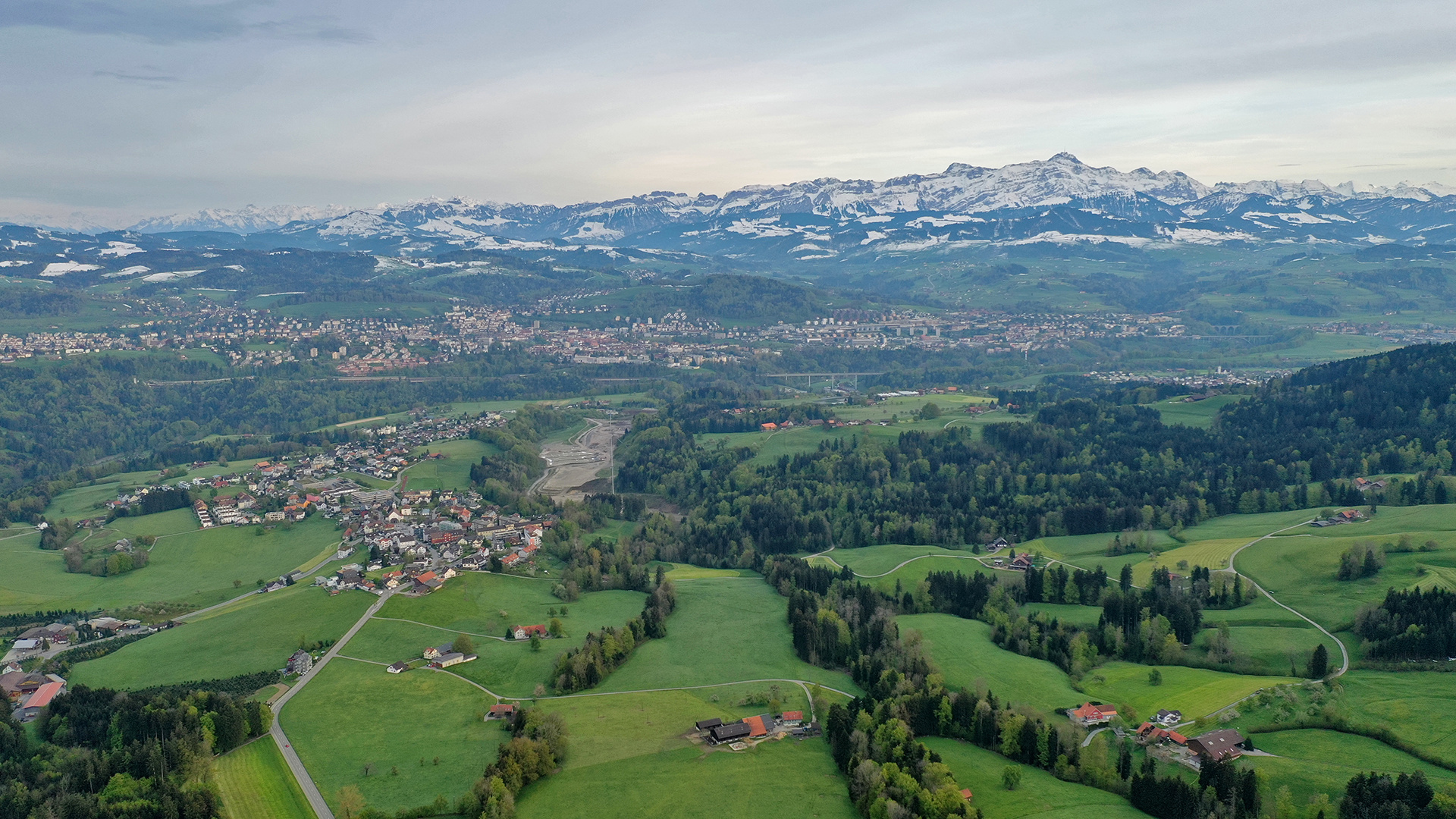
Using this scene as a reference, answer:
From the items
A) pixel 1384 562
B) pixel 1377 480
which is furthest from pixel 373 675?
pixel 1377 480

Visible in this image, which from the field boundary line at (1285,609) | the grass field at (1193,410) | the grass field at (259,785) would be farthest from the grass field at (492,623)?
the grass field at (1193,410)

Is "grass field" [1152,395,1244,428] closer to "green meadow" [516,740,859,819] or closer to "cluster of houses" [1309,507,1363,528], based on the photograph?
"cluster of houses" [1309,507,1363,528]

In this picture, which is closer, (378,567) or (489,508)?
(378,567)

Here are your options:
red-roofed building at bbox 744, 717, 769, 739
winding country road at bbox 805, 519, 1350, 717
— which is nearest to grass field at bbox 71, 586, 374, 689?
red-roofed building at bbox 744, 717, 769, 739

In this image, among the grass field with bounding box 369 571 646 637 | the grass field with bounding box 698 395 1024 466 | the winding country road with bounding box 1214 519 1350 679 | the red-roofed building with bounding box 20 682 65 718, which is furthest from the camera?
the grass field with bounding box 698 395 1024 466

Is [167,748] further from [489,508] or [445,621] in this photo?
[489,508]

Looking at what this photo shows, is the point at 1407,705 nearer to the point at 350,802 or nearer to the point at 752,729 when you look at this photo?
the point at 752,729
